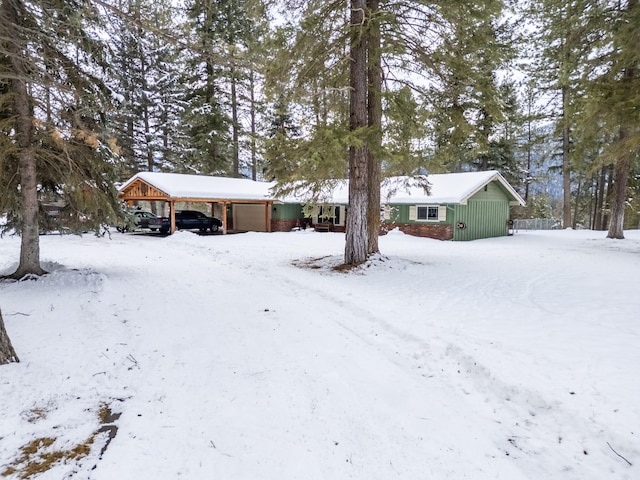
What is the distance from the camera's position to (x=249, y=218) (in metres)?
25.5

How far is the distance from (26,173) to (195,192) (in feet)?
38.5

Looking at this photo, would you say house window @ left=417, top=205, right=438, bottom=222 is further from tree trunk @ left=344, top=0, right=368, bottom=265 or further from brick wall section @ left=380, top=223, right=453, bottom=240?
tree trunk @ left=344, top=0, right=368, bottom=265

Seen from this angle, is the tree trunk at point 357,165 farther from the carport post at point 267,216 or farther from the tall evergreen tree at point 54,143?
the carport post at point 267,216

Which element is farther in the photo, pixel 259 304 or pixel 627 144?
pixel 627 144

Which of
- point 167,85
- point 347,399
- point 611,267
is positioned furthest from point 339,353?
point 167,85

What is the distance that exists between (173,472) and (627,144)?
12.4 m

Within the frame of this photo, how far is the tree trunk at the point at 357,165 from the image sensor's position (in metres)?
9.61

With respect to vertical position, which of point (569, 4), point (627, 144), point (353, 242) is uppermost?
point (569, 4)

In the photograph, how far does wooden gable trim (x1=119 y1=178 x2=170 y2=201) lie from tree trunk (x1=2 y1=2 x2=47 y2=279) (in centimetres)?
1103

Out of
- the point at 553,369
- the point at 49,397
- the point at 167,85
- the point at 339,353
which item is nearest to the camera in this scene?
the point at 49,397

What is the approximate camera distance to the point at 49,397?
334 cm

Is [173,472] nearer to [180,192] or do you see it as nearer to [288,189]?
[288,189]

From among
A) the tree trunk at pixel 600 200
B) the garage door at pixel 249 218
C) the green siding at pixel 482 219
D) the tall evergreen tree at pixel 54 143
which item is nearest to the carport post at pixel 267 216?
the garage door at pixel 249 218

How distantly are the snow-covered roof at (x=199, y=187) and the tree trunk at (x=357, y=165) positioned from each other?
8478 mm
